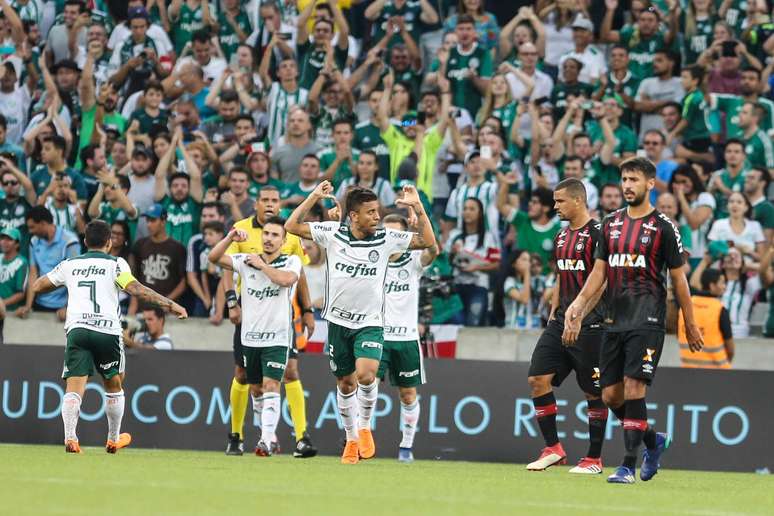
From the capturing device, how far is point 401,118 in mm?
20359

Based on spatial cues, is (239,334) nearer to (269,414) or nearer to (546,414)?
(269,414)

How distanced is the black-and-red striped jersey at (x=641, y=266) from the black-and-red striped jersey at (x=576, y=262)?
3.61ft

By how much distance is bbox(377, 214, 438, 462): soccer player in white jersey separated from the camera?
1422cm

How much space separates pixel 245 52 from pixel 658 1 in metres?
6.05

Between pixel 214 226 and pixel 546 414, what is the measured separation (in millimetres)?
6613

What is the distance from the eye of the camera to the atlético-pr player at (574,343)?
12.3 metres

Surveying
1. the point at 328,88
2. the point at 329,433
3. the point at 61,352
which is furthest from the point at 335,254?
the point at 328,88

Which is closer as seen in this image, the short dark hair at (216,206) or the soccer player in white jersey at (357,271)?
the soccer player in white jersey at (357,271)

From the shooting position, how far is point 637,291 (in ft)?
36.0

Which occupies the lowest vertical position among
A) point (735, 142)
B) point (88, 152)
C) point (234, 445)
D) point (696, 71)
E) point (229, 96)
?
point (234, 445)

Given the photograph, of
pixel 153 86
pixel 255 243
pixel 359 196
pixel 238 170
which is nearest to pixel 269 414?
pixel 255 243

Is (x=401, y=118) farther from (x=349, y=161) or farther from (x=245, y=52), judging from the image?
(x=245, y=52)

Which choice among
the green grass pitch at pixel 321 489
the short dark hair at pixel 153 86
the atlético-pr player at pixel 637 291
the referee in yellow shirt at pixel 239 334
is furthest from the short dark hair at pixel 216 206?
the atlético-pr player at pixel 637 291

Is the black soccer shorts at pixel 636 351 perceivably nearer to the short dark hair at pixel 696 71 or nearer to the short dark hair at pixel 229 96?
the short dark hair at pixel 696 71
